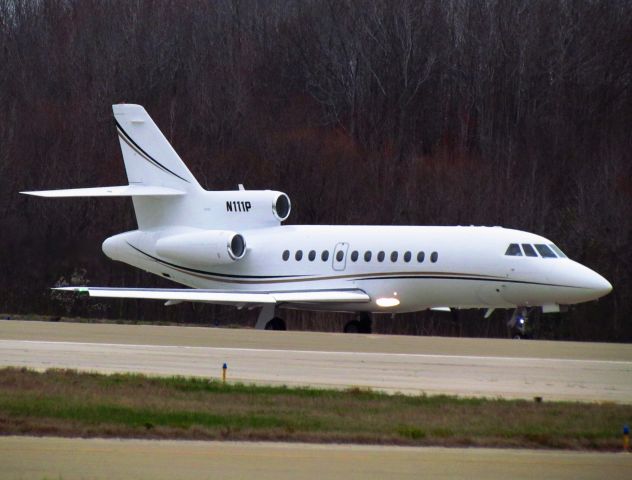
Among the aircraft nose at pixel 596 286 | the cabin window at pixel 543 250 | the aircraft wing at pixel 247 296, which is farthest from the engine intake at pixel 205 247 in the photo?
the aircraft nose at pixel 596 286

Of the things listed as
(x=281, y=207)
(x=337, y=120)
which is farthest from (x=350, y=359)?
(x=337, y=120)

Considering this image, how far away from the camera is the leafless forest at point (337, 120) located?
1475 inches

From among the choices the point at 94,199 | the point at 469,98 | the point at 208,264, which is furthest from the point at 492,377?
the point at 469,98

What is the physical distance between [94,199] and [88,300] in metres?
4.99

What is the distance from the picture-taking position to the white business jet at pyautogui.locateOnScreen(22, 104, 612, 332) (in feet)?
93.5

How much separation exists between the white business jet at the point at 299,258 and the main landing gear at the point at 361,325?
0.03 metres

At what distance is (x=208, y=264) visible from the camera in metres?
32.3

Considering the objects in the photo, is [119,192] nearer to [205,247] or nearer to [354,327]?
[205,247]

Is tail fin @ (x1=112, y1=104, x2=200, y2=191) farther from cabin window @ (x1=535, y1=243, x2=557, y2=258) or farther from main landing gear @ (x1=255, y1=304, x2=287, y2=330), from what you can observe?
cabin window @ (x1=535, y1=243, x2=557, y2=258)

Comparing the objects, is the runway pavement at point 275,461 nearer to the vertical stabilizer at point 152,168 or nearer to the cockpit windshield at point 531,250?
the cockpit windshield at point 531,250

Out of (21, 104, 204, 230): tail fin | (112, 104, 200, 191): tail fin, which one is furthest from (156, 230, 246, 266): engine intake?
(112, 104, 200, 191): tail fin

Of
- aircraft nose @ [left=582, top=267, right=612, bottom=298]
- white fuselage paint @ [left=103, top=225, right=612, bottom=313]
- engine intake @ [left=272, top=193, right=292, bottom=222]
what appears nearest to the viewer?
aircraft nose @ [left=582, top=267, right=612, bottom=298]

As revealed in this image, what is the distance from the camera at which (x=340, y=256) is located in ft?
102

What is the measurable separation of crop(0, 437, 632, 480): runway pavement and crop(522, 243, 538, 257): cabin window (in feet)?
52.6
